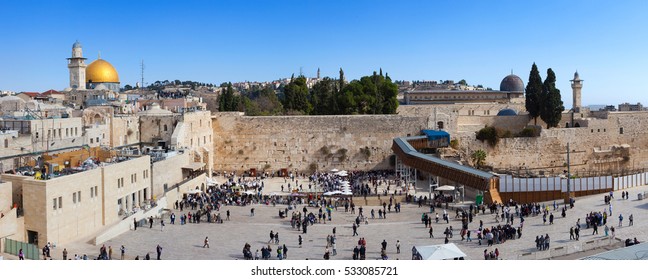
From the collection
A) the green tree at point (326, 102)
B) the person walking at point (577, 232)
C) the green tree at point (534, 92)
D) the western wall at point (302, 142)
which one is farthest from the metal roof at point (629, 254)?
the green tree at point (326, 102)

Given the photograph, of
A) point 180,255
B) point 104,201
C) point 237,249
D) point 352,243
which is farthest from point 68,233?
point 352,243

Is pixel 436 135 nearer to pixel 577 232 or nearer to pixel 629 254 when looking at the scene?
pixel 577 232

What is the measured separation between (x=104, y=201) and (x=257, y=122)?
55.8ft

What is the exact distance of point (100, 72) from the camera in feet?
151

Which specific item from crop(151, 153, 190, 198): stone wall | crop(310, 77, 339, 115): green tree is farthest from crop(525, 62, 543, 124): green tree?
crop(151, 153, 190, 198): stone wall

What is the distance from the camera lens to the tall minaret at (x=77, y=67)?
152 feet

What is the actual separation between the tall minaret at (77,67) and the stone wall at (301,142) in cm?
1589

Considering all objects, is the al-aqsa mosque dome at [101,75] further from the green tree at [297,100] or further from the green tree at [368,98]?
the green tree at [368,98]

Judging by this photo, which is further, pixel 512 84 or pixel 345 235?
pixel 512 84

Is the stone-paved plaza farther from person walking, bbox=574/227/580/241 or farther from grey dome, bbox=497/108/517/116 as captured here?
grey dome, bbox=497/108/517/116

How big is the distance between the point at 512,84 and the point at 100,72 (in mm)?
33725

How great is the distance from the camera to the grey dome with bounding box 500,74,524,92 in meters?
54.8

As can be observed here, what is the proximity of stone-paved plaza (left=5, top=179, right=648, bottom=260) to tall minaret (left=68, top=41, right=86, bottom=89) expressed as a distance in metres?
27.7

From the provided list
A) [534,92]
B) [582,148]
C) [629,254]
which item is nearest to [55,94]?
[534,92]
